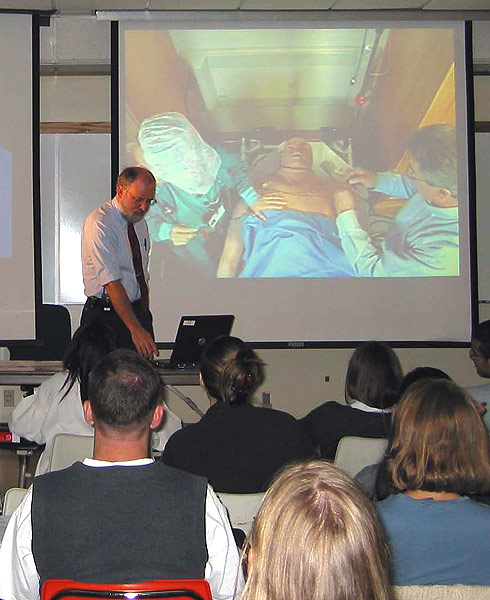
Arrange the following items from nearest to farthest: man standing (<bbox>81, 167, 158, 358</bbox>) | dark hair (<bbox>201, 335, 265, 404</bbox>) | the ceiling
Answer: dark hair (<bbox>201, 335, 265, 404</bbox>) < man standing (<bbox>81, 167, 158, 358</bbox>) < the ceiling

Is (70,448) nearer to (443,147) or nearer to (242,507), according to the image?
(242,507)

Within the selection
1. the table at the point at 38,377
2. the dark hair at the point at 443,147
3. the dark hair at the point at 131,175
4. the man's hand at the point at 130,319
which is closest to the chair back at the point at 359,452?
the table at the point at 38,377

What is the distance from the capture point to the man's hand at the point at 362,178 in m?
5.86

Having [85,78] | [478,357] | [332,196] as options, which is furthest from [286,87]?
[478,357]

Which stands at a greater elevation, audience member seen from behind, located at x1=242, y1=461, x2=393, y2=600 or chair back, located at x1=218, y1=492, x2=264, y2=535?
audience member seen from behind, located at x1=242, y1=461, x2=393, y2=600

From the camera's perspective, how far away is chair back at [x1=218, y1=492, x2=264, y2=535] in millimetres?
2336

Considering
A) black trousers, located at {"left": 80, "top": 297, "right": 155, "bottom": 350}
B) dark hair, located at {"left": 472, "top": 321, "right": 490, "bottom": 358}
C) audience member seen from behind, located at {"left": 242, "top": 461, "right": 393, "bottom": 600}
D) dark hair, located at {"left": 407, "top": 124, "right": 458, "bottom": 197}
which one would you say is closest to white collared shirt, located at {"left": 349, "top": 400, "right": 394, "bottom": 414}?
dark hair, located at {"left": 472, "top": 321, "right": 490, "bottom": 358}

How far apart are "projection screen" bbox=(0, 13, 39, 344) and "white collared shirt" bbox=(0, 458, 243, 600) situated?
12.8 feet

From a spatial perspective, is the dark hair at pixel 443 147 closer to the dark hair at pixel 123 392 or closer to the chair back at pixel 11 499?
the dark hair at pixel 123 392

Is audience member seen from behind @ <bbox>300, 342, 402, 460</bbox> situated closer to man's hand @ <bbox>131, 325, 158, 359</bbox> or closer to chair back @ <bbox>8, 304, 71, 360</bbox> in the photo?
man's hand @ <bbox>131, 325, 158, 359</bbox>

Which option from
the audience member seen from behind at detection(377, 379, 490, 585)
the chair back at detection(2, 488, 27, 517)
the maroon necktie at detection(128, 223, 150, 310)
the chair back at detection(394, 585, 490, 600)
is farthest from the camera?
the maroon necktie at detection(128, 223, 150, 310)

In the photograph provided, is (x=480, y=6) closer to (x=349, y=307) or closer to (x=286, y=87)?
(x=286, y=87)

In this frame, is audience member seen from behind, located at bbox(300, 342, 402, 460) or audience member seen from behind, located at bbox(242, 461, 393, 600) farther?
audience member seen from behind, located at bbox(300, 342, 402, 460)

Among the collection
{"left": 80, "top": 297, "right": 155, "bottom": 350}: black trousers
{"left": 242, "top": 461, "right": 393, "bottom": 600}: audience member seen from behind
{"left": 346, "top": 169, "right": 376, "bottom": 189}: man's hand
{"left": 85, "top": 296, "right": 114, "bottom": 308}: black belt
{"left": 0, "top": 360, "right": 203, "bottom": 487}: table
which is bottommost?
{"left": 0, "top": 360, "right": 203, "bottom": 487}: table
